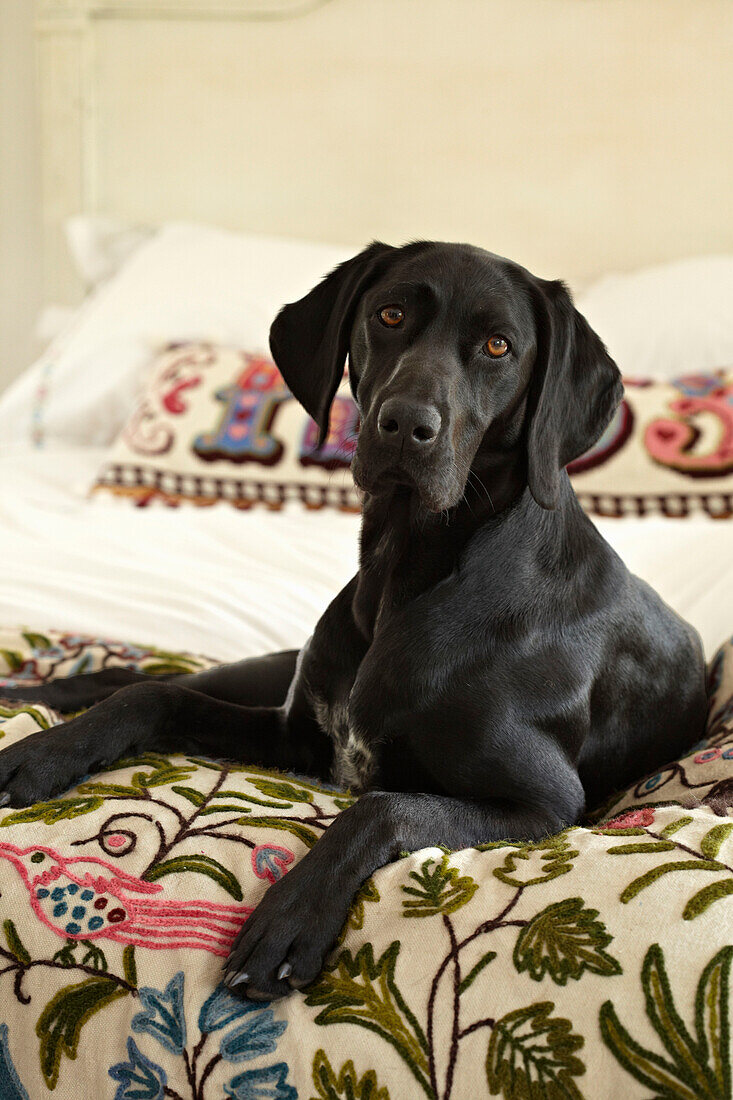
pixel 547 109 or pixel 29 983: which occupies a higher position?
pixel 547 109

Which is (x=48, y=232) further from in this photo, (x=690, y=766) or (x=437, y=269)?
(x=690, y=766)

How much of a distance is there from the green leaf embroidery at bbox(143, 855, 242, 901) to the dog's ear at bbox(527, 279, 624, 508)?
60 centimetres

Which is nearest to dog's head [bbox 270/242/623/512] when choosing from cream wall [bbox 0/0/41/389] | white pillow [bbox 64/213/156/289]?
white pillow [bbox 64/213/156/289]

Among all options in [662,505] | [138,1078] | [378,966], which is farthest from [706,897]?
[662,505]

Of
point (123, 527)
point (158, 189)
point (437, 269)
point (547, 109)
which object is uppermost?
point (547, 109)

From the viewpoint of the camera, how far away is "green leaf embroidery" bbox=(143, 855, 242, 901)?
3.06 feet

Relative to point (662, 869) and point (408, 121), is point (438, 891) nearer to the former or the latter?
point (662, 869)

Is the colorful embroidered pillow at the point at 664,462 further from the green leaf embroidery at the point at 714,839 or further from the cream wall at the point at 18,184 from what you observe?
the cream wall at the point at 18,184

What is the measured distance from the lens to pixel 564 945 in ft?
2.62

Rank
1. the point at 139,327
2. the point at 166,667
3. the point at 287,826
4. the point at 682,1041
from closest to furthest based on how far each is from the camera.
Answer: the point at 682,1041, the point at 287,826, the point at 166,667, the point at 139,327

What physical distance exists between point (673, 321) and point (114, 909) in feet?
8.56

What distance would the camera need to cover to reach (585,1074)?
718 millimetres

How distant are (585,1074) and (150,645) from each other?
4.09 ft

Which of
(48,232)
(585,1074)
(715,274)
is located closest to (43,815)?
(585,1074)
